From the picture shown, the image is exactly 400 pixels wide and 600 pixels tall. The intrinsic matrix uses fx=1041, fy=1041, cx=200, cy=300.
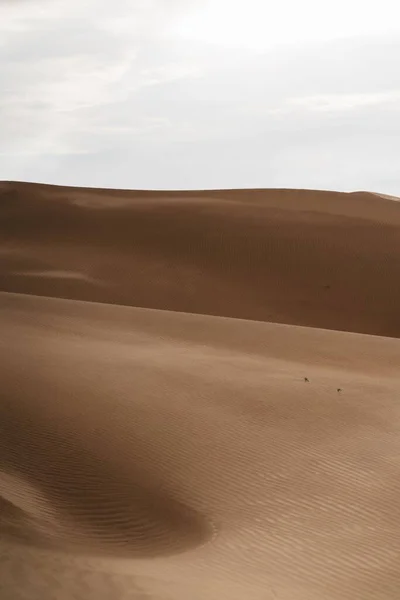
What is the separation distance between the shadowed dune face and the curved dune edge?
18.0 feet

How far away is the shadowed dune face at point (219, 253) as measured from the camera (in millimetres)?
19062

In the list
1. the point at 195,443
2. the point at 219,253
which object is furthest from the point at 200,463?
the point at 219,253

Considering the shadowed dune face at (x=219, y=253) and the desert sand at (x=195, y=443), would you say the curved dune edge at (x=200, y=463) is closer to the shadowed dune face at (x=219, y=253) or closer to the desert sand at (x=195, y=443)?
the desert sand at (x=195, y=443)

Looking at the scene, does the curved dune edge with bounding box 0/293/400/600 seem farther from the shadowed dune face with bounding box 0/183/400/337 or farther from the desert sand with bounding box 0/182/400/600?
the shadowed dune face with bounding box 0/183/400/337

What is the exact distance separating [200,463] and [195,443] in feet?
1.44

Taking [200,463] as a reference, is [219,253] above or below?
above

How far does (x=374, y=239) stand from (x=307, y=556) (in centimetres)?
1645

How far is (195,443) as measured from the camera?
29.7 ft

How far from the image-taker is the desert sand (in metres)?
6.43

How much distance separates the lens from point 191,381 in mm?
10930

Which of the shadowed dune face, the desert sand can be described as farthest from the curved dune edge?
the shadowed dune face

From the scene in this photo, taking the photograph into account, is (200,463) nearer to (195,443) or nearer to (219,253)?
(195,443)

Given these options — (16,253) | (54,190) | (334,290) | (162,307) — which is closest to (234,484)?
(162,307)

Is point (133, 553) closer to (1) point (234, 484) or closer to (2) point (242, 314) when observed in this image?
(1) point (234, 484)
